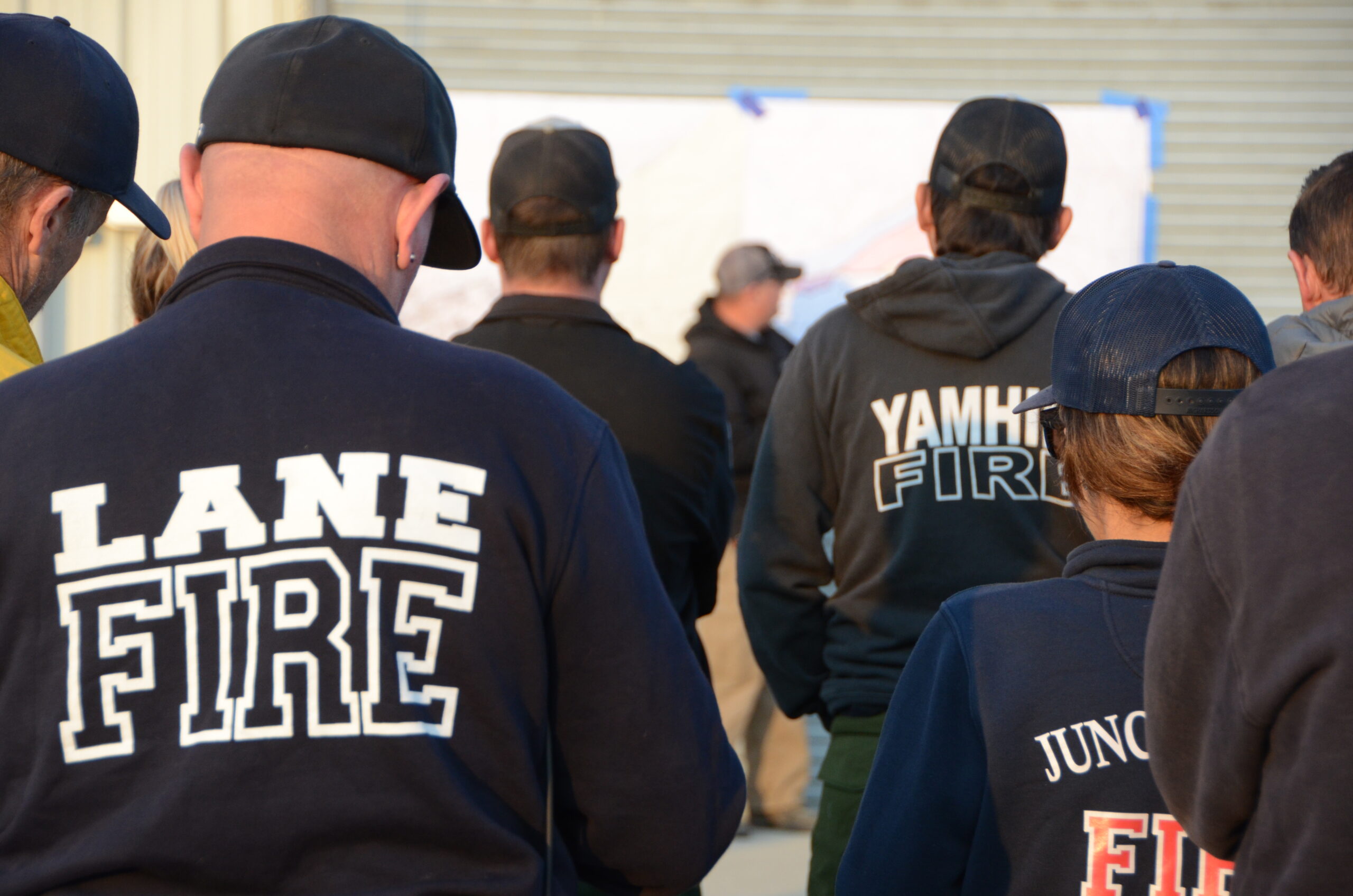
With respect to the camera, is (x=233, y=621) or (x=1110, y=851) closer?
(x=233, y=621)

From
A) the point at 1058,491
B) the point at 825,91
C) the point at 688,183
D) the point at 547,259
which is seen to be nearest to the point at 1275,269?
the point at 825,91

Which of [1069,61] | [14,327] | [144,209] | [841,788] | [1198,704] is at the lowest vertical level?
[841,788]

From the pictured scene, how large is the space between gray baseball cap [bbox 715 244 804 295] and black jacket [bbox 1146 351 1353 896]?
15.0 feet

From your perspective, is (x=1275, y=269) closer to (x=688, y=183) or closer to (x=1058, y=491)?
(x=688, y=183)

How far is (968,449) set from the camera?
8.48 feet

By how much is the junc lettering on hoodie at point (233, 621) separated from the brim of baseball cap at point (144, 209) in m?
0.91

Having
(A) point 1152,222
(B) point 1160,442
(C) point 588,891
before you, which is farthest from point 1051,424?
(A) point 1152,222

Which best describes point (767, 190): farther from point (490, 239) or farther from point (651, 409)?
point (651, 409)

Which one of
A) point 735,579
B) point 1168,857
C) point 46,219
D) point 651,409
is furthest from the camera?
point 735,579

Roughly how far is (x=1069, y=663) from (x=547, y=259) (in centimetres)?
153

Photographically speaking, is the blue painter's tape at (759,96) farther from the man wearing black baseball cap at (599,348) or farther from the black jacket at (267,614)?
the black jacket at (267,614)

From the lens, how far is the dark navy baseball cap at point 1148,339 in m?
1.62

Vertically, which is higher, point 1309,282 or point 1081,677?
point 1309,282

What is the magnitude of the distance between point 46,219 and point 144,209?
0.56 ft
